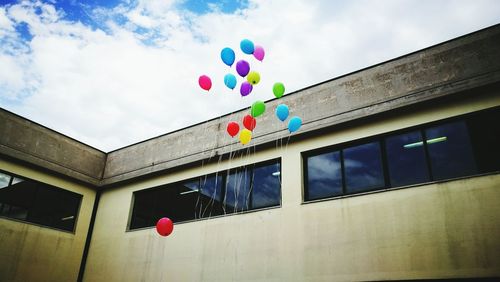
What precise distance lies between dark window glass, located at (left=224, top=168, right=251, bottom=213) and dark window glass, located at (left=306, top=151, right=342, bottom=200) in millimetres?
1618

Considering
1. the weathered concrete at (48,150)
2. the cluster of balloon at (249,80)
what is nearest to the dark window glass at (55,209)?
the weathered concrete at (48,150)

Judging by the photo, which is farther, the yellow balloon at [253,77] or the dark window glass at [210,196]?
the dark window glass at [210,196]

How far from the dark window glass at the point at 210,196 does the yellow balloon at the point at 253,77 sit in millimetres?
3072

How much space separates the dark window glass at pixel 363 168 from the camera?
711 cm

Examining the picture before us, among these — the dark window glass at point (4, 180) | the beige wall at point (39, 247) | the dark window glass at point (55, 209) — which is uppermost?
the dark window glass at point (4, 180)

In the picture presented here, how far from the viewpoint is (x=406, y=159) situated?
6.92 m

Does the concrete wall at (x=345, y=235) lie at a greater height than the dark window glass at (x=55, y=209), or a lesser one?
lesser

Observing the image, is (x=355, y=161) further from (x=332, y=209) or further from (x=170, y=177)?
(x=170, y=177)

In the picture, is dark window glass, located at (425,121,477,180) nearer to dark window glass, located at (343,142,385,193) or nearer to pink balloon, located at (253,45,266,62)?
dark window glass, located at (343,142,385,193)

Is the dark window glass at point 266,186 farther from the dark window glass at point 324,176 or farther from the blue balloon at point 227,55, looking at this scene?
the blue balloon at point 227,55

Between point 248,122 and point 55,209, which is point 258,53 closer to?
point 248,122

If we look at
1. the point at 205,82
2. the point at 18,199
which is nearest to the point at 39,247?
the point at 18,199

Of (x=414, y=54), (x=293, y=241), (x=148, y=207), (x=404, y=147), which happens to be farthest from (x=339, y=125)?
(x=148, y=207)

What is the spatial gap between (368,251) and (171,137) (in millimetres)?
6703
